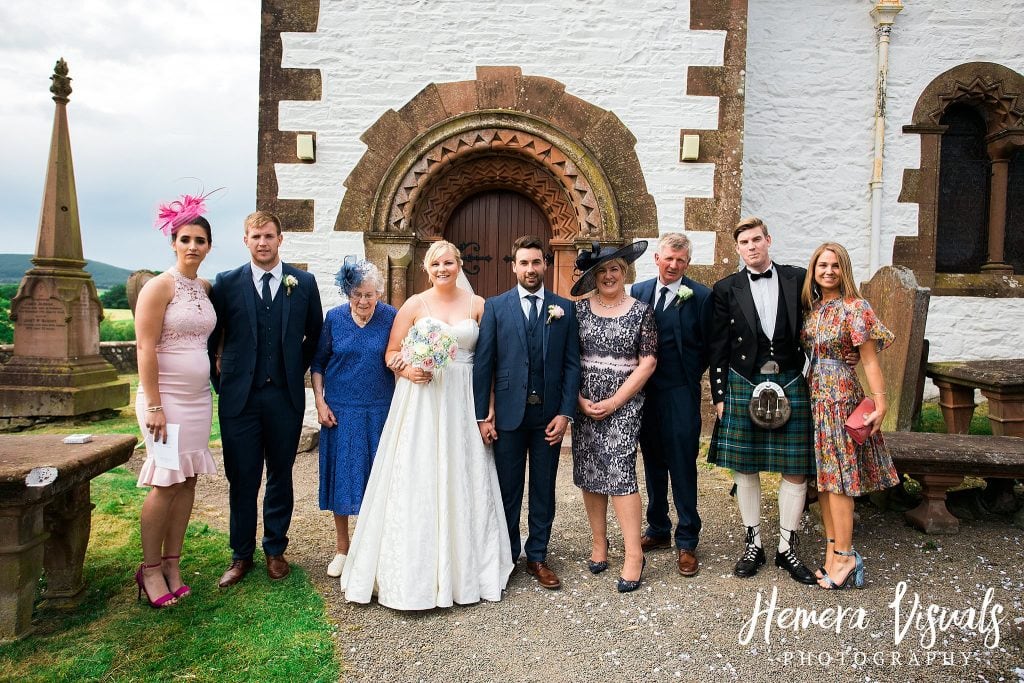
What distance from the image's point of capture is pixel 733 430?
3.60 m

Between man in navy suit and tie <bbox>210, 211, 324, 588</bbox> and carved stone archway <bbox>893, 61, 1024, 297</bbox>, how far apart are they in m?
6.76

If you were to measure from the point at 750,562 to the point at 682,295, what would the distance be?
1.58 meters

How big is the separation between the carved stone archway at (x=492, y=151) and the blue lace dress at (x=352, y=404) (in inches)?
116

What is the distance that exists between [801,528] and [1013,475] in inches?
55.1

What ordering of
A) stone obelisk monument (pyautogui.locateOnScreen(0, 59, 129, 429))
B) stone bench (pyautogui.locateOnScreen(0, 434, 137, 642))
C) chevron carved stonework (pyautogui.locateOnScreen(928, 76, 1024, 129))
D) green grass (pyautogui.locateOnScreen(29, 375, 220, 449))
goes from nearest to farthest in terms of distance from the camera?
stone bench (pyautogui.locateOnScreen(0, 434, 137, 642)), chevron carved stonework (pyautogui.locateOnScreen(928, 76, 1024, 129)), green grass (pyautogui.locateOnScreen(29, 375, 220, 449)), stone obelisk monument (pyautogui.locateOnScreen(0, 59, 129, 429))

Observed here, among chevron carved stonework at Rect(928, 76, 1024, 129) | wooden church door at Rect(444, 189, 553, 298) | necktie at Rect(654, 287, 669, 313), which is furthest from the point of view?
chevron carved stonework at Rect(928, 76, 1024, 129)

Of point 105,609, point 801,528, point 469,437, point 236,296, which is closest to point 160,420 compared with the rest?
point 236,296

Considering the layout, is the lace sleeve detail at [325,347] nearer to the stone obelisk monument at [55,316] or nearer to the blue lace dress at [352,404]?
the blue lace dress at [352,404]

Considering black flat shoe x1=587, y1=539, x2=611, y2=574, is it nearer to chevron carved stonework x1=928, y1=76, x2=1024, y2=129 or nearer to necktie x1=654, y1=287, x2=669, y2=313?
necktie x1=654, y1=287, x2=669, y2=313

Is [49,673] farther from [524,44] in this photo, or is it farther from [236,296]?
[524,44]

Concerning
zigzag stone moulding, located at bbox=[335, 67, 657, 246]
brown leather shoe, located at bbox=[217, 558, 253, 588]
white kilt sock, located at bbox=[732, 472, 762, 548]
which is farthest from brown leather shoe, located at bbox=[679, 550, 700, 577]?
zigzag stone moulding, located at bbox=[335, 67, 657, 246]

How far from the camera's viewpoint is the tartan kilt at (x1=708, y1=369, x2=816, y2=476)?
11.5 feet

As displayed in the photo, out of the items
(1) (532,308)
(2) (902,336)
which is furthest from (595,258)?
(2) (902,336)

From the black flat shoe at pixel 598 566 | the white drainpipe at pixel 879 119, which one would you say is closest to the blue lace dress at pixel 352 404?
the black flat shoe at pixel 598 566
